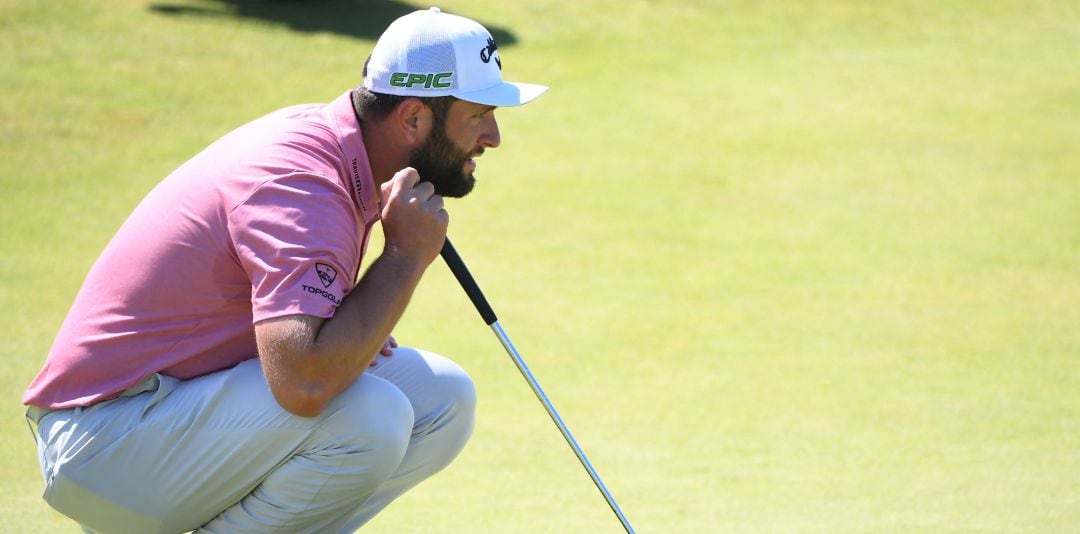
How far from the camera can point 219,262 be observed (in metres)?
2.39

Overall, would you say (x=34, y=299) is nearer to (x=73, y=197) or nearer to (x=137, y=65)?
(x=73, y=197)

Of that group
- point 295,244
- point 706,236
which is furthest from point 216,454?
point 706,236

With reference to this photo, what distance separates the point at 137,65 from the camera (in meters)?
7.98

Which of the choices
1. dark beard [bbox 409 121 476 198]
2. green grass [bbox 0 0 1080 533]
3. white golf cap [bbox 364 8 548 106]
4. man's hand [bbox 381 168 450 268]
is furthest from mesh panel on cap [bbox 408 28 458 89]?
green grass [bbox 0 0 1080 533]

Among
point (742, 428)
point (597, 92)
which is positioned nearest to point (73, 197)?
point (597, 92)

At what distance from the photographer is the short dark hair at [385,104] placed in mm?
2611

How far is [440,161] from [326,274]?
473 mm

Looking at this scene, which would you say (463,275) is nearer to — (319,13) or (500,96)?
(500,96)

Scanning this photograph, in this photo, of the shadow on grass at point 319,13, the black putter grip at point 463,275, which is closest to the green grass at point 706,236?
the shadow on grass at point 319,13

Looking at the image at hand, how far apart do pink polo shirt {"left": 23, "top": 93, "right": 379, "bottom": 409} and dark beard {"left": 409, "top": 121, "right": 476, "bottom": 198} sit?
0.42 feet

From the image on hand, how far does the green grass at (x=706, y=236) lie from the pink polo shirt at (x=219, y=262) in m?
1.03

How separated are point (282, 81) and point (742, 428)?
4521 millimetres

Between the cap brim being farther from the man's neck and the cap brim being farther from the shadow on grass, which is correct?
the shadow on grass

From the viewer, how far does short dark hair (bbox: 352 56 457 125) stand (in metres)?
2.61
